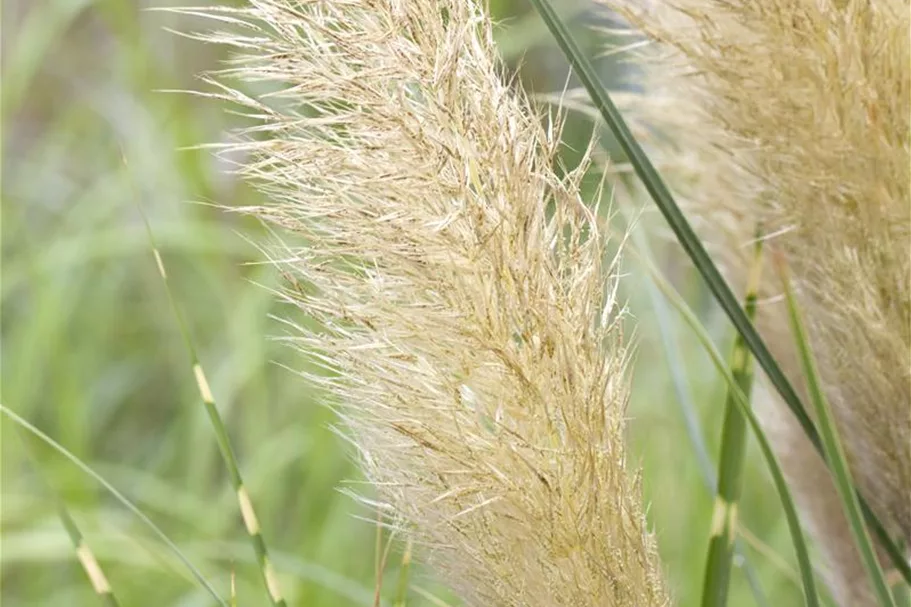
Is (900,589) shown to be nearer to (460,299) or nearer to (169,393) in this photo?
(460,299)

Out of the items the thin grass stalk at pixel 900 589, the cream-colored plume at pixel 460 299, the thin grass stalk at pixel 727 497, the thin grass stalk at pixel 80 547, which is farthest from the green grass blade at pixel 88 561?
the thin grass stalk at pixel 900 589

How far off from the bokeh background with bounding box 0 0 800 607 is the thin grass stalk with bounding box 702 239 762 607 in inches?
17.3

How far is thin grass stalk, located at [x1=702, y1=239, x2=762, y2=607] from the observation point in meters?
0.57

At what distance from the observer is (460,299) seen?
0.46 meters

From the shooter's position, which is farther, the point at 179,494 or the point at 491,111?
the point at 179,494

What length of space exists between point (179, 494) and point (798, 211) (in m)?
1.24

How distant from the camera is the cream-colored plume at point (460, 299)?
46cm

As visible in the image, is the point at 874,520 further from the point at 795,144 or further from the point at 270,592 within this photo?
the point at 270,592

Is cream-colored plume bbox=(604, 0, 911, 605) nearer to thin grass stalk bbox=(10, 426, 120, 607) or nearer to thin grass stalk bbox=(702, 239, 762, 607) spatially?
thin grass stalk bbox=(702, 239, 762, 607)

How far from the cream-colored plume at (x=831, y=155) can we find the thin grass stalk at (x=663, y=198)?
8cm

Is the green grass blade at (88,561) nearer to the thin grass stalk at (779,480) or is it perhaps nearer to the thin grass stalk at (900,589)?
the thin grass stalk at (779,480)

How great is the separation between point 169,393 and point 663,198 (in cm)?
200

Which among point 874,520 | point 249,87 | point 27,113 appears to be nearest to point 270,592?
point 874,520

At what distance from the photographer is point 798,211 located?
0.61 meters
